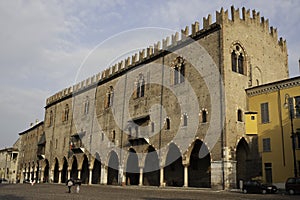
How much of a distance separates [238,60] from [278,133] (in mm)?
6060

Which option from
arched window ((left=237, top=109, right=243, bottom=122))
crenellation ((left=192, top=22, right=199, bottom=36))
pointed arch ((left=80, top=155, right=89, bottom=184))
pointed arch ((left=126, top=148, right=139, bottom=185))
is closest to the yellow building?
arched window ((left=237, top=109, right=243, bottom=122))

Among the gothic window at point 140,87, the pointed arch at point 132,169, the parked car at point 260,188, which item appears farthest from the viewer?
the gothic window at point 140,87

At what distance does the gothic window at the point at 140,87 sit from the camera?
31.4 metres

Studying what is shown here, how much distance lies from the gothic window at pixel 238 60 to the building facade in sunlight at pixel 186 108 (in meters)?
0.07

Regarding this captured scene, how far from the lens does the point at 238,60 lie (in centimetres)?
2512

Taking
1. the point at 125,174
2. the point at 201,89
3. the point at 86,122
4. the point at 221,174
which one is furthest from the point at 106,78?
the point at 221,174

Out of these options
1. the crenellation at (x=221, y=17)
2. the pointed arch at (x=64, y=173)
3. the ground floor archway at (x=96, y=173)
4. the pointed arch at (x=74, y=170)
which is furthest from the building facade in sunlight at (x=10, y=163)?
the crenellation at (x=221, y=17)

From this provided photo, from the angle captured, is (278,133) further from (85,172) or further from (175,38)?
(85,172)

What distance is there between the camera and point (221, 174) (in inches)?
866

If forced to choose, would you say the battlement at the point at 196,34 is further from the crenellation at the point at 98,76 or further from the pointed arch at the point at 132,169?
the pointed arch at the point at 132,169

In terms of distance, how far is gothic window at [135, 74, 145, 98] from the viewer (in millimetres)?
31369

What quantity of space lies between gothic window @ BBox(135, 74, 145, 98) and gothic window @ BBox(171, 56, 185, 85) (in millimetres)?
4264

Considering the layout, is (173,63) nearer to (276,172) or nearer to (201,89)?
(201,89)

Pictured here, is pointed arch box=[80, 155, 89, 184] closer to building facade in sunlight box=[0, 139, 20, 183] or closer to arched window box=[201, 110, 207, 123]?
arched window box=[201, 110, 207, 123]
